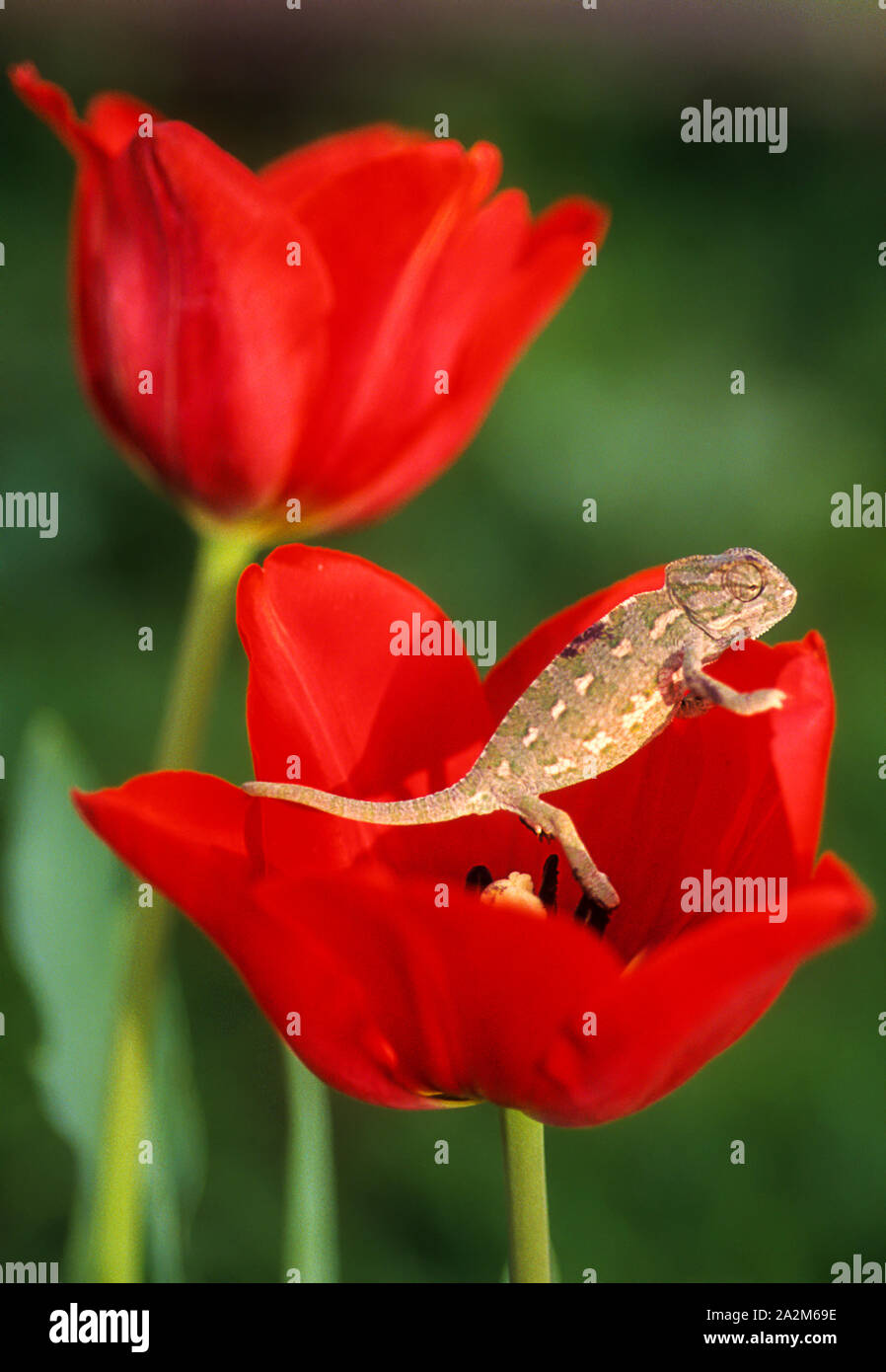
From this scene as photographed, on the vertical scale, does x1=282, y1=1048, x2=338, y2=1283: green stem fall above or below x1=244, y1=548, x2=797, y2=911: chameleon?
below

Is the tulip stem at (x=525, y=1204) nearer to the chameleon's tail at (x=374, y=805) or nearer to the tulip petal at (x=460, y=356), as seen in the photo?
the chameleon's tail at (x=374, y=805)

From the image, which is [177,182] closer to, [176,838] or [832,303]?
[176,838]

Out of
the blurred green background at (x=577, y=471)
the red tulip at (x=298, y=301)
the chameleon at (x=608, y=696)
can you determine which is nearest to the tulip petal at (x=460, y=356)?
the red tulip at (x=298, y=301)

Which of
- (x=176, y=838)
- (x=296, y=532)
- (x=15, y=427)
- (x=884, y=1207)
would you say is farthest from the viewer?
(x=15, y=427)

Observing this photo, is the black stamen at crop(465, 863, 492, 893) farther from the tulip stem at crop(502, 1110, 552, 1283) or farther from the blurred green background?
the blurred green background

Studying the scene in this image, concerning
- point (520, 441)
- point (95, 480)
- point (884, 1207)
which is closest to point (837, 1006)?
point (884, 1207)

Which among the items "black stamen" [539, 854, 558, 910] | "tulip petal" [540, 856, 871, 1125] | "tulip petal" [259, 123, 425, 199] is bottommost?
"tulip petal" [540, 856, 871, 1125]

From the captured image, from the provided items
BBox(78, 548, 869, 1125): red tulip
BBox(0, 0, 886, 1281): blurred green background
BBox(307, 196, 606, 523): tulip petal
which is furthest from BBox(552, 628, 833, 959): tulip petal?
BBox(0, 0, 886, 1281): blurred green background
